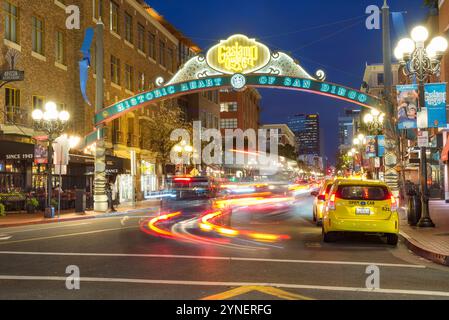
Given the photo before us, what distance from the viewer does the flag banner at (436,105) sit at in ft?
58.9

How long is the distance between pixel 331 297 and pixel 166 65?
50.9m

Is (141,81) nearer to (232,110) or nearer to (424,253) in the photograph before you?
(424,253)

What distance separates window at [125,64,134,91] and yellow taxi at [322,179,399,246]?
109ft

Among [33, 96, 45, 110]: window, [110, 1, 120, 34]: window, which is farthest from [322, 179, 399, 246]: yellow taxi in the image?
[110, 1, 120, 34]: window

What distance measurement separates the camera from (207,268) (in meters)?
10.2

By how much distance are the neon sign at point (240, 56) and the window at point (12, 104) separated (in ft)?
33.8

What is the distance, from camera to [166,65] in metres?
56.7

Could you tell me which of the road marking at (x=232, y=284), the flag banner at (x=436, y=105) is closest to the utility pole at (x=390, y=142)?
the flag banner at (x=436, y=105)

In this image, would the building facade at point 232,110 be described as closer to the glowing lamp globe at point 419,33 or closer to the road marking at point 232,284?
the glowing lamp globe at point 419,33

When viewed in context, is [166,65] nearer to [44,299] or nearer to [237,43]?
[237,43]

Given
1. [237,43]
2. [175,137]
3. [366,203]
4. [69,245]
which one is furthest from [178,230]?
[175,137]

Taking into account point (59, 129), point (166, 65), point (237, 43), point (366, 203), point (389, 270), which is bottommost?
point (389, 270)

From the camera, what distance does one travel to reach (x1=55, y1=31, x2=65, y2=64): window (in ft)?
112
